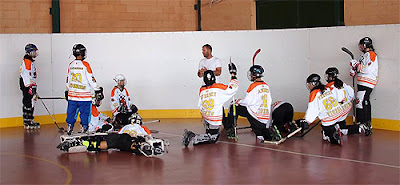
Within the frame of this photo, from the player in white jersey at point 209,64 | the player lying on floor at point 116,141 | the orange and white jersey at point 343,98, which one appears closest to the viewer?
the player lying on floor at point 116,141

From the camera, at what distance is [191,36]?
38.3 feet

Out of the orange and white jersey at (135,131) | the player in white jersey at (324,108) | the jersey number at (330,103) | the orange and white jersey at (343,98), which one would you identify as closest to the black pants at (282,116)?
the orange and white jersey at (343,98)

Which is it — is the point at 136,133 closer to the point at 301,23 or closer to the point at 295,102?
the point at 295,102

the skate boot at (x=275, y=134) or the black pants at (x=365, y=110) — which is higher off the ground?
the black pants at (x=365, y=110)

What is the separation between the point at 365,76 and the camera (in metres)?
9.08

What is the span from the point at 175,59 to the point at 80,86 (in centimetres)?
351

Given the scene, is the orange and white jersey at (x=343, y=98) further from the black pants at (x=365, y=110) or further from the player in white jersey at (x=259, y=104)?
the player in white jersey at (x=259, y=104)

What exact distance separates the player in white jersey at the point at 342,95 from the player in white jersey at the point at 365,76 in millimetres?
318

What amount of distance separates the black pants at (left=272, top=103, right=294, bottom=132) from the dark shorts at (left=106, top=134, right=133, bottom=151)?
283 centimetres

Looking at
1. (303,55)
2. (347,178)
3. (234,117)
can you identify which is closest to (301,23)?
(303,55)

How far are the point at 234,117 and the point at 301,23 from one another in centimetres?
603

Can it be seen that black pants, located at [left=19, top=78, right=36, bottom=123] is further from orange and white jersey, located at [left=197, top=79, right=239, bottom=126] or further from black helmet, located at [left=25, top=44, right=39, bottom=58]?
orange and white jersey, located at [left=197, top=79, right=239, bottom=126]

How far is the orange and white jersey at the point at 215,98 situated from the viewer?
25.7 feet

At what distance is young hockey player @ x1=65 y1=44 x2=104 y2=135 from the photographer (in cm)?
854
